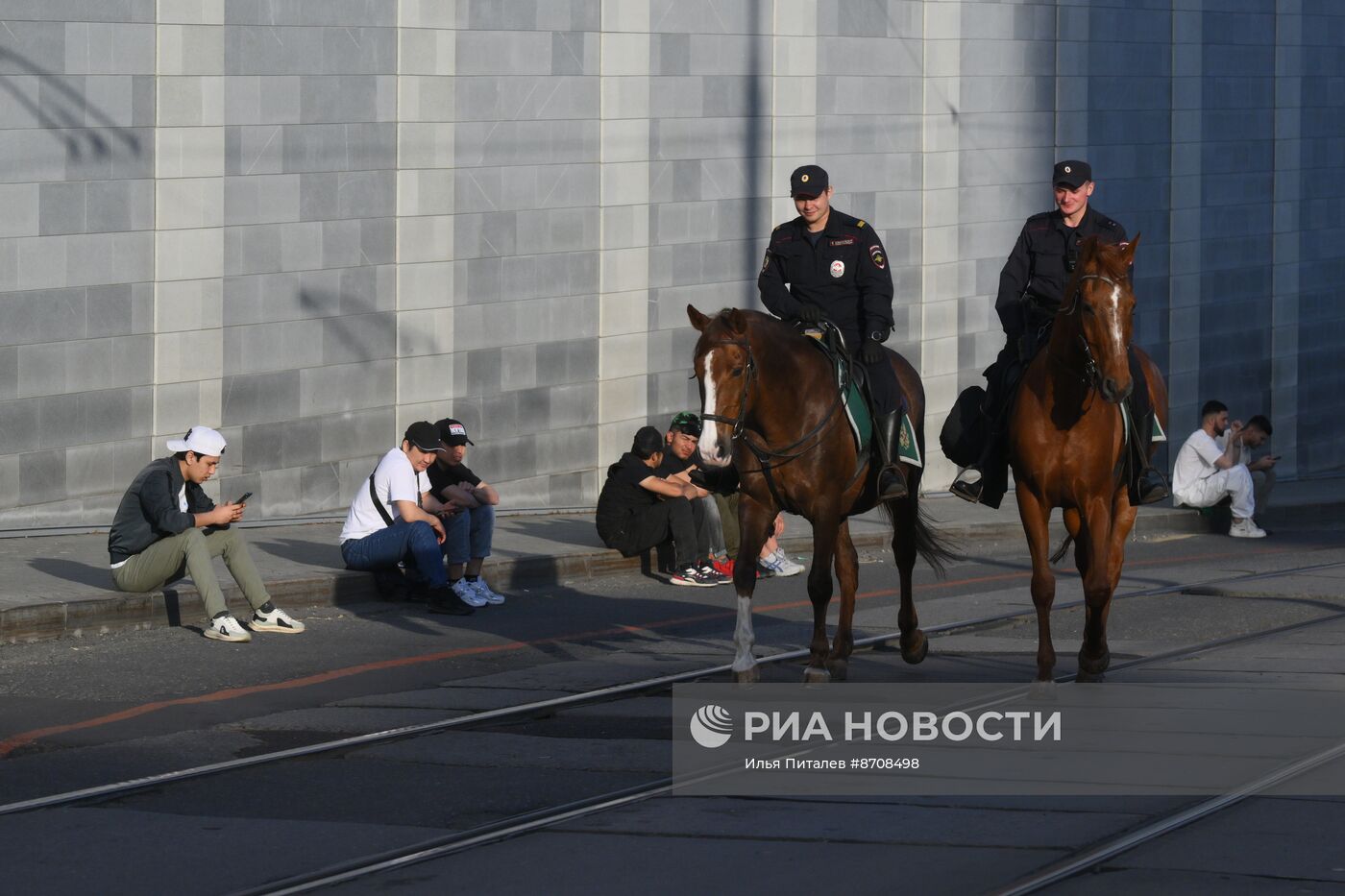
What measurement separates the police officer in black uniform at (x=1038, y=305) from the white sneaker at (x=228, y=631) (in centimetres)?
468

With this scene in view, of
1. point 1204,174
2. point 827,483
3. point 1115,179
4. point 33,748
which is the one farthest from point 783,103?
point 33,748

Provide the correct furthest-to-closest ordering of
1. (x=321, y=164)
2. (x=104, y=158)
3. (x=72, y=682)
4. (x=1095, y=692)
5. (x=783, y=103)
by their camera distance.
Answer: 1. (x=783, y=103)
2. (x=321, y=164)
3. (x=104, y=158)
4. (x=72, y=682)
5. (x=1095, y=692)

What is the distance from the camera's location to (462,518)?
15.2 m

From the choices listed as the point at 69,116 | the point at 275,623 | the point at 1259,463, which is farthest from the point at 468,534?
the point at 1259,463

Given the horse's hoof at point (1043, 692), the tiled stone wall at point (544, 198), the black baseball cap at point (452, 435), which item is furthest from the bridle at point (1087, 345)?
the tiled stone wall at point (544, 198)

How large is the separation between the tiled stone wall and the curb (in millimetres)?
3184

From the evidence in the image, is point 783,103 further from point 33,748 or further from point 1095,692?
point 33,748

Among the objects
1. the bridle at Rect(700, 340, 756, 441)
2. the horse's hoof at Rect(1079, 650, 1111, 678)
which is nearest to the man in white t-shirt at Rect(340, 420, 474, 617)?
the bridle at Rect(700, 340, 756, 441)

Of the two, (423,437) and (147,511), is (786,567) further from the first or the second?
(147,511)

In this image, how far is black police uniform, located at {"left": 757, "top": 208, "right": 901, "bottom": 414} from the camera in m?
11.6

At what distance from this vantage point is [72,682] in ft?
37.8

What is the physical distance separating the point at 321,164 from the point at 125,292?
242 cm

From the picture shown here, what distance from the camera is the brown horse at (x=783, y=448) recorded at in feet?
33.8

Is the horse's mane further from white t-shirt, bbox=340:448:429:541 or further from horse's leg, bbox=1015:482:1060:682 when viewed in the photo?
white t-shirt, bbox=340:448:429:541
